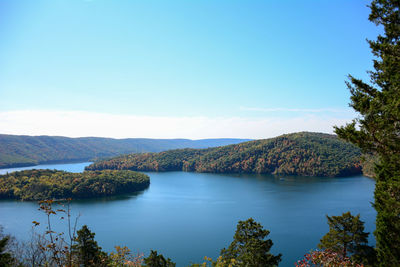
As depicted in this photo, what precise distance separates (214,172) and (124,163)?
1427 inches

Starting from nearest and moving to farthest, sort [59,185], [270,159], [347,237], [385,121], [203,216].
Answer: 1. [385,121]
2. [347,237]
3. [203,216]
4. [59,185]
5. [270,159]

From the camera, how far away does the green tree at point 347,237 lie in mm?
13258

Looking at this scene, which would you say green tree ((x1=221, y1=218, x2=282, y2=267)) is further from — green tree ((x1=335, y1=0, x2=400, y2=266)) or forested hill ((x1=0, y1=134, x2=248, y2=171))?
forested hill ((x1=0, y1=134, x2=248, y2=171))

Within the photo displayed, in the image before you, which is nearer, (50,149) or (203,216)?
(203,216)

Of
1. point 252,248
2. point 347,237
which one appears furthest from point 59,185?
point 347,237

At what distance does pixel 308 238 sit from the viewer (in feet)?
76.1

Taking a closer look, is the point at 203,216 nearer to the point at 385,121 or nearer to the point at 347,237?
the point at 347,237

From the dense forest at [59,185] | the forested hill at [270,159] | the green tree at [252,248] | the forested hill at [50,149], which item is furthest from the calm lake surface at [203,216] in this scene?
the forested hill at [50,149]

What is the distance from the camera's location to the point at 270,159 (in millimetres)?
84125

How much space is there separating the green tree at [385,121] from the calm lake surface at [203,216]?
11.6 meters

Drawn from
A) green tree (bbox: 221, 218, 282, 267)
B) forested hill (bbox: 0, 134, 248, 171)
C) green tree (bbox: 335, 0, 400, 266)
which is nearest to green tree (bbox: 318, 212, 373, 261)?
green tree (bbox: 221, 218, 282, 267)

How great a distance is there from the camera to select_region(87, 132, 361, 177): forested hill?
73.6 meters

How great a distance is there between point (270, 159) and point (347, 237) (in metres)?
72.1

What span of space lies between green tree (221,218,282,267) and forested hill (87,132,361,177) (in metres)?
61.9
